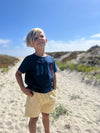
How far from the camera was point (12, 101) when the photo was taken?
4.02 metres

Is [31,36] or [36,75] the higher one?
[31,36]

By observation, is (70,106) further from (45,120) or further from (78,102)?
(45,120)

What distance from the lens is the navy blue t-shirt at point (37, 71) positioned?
58.5 inches

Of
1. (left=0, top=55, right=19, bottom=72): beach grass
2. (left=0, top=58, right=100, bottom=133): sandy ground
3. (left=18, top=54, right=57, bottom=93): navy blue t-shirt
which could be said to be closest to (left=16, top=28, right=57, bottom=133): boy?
(left=18, top=54, right=57, bottom=93): navy blue t-shirt

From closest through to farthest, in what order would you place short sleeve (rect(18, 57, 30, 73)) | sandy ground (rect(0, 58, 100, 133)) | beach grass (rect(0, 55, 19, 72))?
short sleeve (rect(18, 57, 30, 73)), sandy ground (rect(0, 58, 100, 133)), beach grass (rect(0, 55, 19, 72))

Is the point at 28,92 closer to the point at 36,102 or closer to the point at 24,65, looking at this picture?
the point at 36,102

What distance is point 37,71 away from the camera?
1.51m

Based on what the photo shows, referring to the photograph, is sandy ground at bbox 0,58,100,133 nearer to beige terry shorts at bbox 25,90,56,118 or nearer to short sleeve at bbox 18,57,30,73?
beige terry shorts at bbox 25,90,56,118

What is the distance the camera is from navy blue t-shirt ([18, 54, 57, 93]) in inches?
58.5

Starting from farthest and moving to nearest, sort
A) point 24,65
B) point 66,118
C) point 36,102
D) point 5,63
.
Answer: point 5,63 → point 66,118 → point 36,102 → point 24,65

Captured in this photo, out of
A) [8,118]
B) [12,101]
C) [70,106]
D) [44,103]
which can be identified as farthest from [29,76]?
[12,101]

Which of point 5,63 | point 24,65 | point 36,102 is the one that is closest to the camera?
point 24,65

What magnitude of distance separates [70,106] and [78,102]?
0.47 metres

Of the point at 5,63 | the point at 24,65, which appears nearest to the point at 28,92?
the point at 24,65
